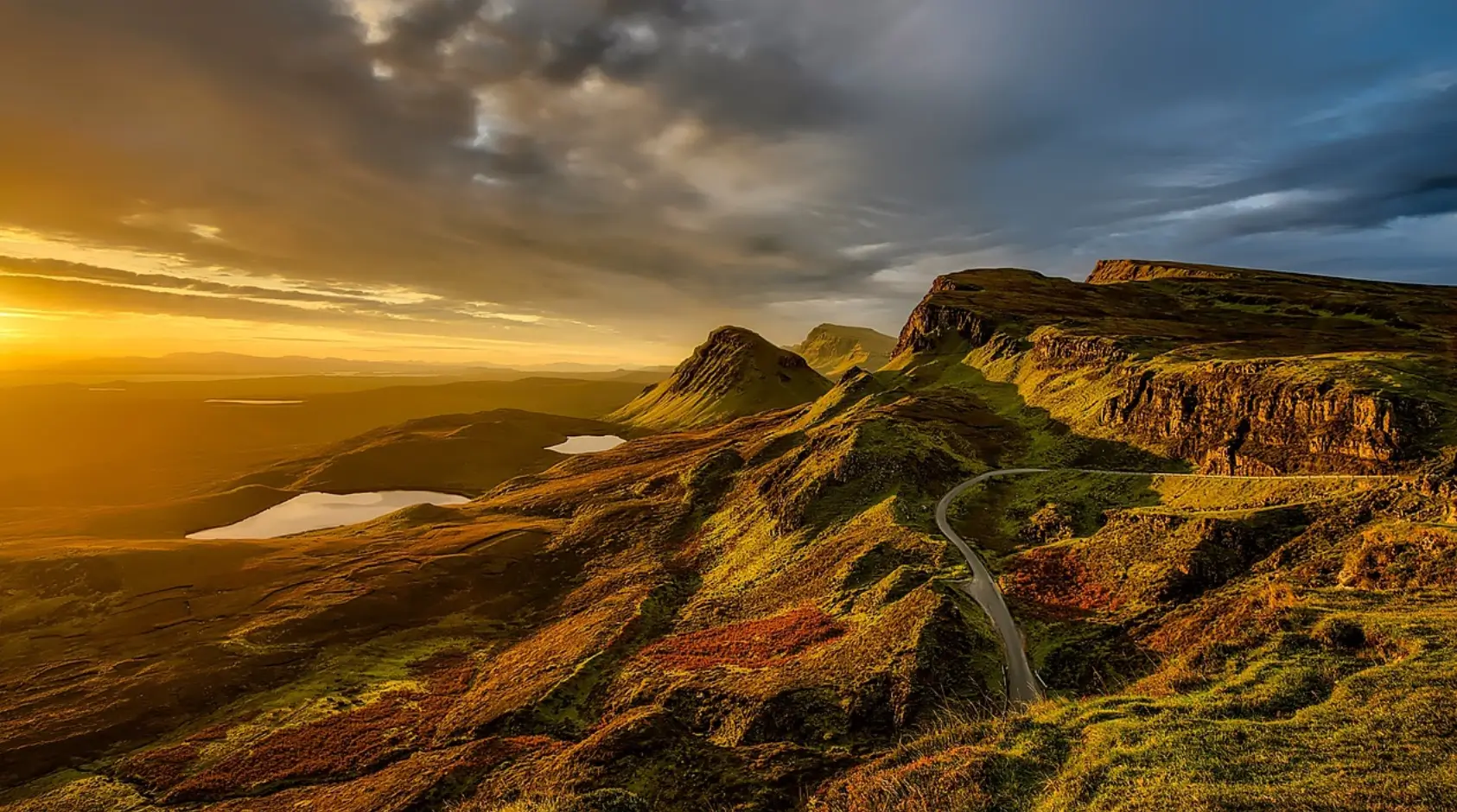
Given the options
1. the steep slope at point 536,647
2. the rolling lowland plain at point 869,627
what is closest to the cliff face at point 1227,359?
the rolling lowland plain at point 869,627

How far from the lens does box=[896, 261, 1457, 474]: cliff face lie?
53.9m

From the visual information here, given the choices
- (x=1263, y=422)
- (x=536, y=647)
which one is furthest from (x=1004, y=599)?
(x=536, y=647)

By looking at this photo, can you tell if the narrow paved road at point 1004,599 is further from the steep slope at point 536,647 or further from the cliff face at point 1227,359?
the cliff face at point 1227,359

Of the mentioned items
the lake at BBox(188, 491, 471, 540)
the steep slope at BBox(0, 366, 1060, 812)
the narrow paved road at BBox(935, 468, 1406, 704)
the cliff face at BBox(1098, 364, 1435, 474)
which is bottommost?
the lake at BBox(188, 491, 471, 540)

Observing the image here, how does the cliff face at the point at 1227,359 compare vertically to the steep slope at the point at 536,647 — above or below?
above

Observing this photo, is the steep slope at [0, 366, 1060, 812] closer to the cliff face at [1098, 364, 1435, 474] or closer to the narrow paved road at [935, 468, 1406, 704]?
the narrow paved road at [935, 468, 1406, 704]

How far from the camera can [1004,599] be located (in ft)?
151

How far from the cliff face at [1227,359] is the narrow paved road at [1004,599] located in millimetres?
6640

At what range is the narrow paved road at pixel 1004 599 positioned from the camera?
3600cm

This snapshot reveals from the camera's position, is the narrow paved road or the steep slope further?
the narrow paved road

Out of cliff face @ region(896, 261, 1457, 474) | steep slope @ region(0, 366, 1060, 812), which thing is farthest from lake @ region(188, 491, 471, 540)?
cliff face @ region(896, 261, 1457, 474)

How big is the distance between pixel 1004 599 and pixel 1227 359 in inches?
2349

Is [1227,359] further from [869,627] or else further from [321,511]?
[321,511]

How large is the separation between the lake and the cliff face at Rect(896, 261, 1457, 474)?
15191cm
